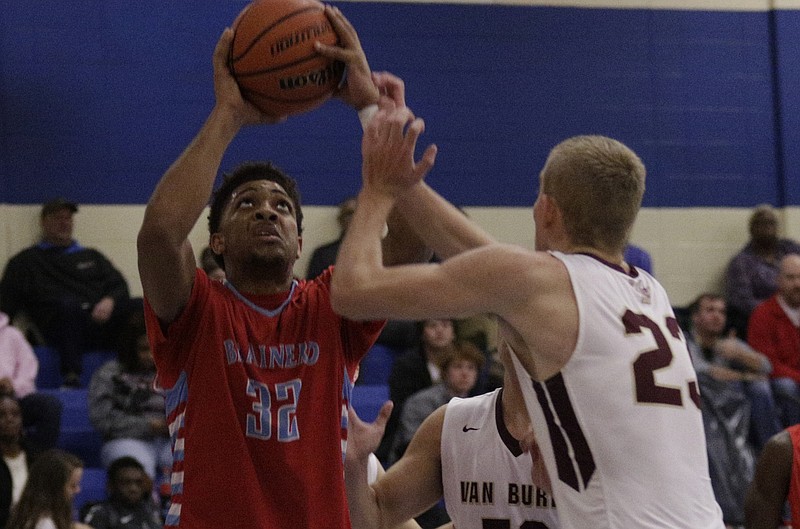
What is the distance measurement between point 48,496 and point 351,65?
177 inches

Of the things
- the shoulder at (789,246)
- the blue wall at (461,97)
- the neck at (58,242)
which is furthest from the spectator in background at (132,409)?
the shoulder at (789,246)

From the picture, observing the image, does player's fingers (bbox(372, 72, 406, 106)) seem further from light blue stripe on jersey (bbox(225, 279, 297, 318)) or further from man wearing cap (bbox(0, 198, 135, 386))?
man wearing cap (bbox(0, 198, 135, 386))

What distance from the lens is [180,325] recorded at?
371 cm

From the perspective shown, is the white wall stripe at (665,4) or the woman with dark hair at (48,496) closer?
the woman with dark hair at (48,496)

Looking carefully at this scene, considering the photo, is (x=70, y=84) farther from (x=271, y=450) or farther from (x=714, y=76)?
(x=271, y=450)

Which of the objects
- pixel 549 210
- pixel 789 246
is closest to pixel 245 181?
pixel 549 210

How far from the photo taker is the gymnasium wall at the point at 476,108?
10484 mm

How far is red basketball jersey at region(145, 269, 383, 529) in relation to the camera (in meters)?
3.59

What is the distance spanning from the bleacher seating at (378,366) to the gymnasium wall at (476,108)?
45.3 inches

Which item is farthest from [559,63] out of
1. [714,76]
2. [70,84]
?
[70,84]

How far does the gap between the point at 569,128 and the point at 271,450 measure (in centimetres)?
834

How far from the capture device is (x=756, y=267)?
1121cm

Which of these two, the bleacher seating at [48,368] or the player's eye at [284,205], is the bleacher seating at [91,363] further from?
the player's eye at [284,205]

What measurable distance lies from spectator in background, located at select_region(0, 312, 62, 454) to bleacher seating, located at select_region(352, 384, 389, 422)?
6.77 ft
